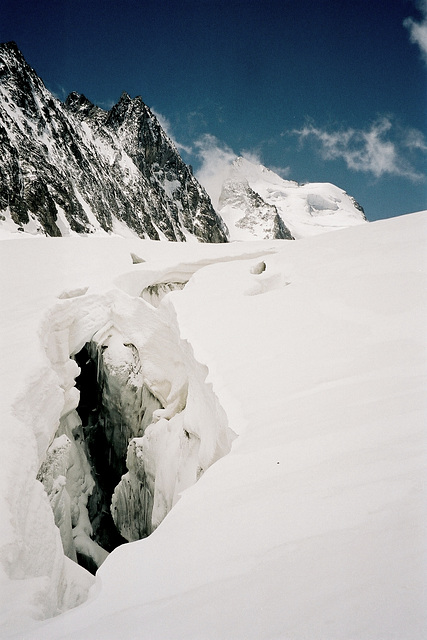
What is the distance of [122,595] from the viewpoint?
1555mm

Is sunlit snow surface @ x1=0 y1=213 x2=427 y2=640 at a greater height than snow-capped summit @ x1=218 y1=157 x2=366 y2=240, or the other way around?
snow-capped summit @ x1=218 y1=157 x2=366 y2=240

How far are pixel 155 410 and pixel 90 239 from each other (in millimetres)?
6101

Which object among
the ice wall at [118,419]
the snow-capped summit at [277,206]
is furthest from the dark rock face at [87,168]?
the snow-capped summit at [277,206]

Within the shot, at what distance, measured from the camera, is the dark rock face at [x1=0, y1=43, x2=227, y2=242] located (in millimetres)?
35656

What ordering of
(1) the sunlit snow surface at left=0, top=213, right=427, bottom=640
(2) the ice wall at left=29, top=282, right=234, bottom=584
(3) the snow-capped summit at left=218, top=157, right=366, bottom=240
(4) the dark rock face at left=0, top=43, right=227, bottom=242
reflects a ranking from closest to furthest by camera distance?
(1) the sunlit snow surface at left=0, top=213, right=427, bottom=640
(2) the ice wall at left=29, top=282, right=234, bottom=584
(4) the dark rock face at left=0, top=43, right=227, bottom=242
(3) the snow-capped summit at left=218, top=157, right=366, bottom=240

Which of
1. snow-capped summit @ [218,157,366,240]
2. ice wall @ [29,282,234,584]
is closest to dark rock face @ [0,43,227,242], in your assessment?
ice wall @ [29,282,234,584]

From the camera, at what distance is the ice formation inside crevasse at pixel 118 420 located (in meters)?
5.22

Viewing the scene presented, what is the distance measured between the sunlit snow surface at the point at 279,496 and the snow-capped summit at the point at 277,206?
99072 mm

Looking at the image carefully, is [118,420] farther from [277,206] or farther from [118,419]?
[277,206]

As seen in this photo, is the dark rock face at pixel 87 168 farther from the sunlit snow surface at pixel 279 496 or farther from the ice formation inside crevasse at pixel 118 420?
the sunlit snow surface at pixel 279 496

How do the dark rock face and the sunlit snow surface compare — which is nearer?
the sunlit snow surface

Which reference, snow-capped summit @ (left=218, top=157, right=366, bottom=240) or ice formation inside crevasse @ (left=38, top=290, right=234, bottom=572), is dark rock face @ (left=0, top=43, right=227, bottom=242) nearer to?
ice formation inside crevasse @ (left=38, top=290, right=234, bottom=572)

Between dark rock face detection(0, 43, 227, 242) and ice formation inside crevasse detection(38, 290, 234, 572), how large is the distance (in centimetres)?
3001

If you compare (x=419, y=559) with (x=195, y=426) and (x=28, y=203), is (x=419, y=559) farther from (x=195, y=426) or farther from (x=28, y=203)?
(x=28, y=203)
